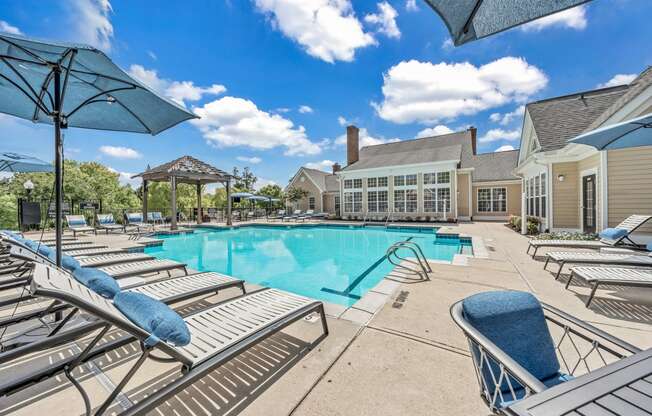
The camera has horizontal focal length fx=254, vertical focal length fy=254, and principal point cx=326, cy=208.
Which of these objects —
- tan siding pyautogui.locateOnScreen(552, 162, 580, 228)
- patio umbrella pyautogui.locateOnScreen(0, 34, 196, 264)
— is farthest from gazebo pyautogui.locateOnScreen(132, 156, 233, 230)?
tan siding pyautogui.locateOnScreen(552, 162, 580, 228)

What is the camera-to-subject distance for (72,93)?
3523 millimetres

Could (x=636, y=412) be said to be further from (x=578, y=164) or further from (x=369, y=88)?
(x=369, y=88)

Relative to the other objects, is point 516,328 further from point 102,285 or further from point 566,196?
point 566,196

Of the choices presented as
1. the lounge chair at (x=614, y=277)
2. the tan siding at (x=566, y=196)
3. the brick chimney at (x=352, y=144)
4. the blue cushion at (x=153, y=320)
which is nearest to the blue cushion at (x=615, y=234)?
the lounge chair at (x=614, y=277)

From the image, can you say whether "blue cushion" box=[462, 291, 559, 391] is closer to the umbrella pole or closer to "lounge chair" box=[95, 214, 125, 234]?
the umbrella pole

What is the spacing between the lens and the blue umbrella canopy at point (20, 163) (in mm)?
6609

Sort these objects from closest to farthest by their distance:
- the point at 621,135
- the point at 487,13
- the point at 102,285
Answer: the point at 102,285 < the point at 487,13 < the point at 621,135

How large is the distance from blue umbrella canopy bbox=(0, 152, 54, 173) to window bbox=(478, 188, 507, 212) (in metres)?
→ 23.6

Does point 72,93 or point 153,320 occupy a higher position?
point 72,93

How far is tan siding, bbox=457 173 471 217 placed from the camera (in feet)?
62.1

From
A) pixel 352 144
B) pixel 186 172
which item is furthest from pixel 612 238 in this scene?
pixel 352 144

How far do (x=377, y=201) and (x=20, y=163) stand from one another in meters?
18.5

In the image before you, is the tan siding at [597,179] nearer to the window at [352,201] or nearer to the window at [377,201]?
the window at [377,201]

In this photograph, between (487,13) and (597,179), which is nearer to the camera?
(487,13)
